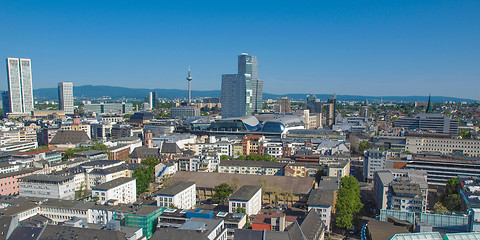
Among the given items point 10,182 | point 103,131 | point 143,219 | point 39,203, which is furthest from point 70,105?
point 143,219

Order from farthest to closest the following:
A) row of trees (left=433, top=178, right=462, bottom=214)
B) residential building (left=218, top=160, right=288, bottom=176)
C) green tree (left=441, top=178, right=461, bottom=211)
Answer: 1. residential building (left=218, top=160, right=288, bottom=176)
2. green tree (left=441, top=178, right=461, bottom=211)
3. row of trees (left=433, top=178, right=462, bottom=214)

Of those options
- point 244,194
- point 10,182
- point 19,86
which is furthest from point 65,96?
point 244,194

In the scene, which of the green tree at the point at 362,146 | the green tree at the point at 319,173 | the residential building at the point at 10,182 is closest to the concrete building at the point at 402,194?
the green tree at the point at 319,173

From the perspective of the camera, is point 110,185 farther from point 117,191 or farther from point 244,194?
point 244,194

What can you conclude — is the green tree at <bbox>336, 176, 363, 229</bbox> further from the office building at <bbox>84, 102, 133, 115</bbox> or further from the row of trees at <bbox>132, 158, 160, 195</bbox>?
the office building at <bbox>84, 102, 133, 115</bbox>

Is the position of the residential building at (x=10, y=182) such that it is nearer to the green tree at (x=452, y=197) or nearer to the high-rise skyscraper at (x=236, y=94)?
the green tree at (x=452, y=197)

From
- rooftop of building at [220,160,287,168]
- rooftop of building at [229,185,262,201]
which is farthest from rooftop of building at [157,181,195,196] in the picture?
rooftop of building at [220,160,287,168]
